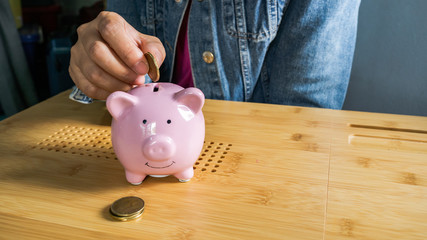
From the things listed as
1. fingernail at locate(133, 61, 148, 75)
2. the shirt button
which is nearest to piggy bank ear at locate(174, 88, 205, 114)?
fingernail at locate(133, 61, 148, 75)

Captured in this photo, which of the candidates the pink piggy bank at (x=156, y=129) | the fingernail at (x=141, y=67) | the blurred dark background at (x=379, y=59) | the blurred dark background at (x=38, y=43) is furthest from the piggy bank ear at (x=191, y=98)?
the blurred dark background at (x=38, y=43)

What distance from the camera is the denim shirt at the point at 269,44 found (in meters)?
0.90

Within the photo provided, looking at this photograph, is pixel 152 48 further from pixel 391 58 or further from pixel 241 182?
pixel 391 58

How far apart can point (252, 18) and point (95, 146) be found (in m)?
0.49

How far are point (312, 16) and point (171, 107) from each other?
20.9 inches

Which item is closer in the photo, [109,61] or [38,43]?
[109,61]

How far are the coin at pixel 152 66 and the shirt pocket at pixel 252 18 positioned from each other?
0.39 meters

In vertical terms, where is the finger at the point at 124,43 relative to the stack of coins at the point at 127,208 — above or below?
above

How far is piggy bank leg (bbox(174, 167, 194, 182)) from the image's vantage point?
1.76 ft

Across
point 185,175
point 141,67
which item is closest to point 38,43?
point 141,67

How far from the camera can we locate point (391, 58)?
1.29 metres

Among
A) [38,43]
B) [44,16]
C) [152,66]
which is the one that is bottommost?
[38,43]

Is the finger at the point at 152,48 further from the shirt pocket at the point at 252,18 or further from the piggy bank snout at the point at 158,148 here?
the shirt pocket at the point at 252,18

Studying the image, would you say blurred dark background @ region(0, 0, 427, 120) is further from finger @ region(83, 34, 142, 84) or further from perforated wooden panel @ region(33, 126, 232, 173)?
finger @ region(83, 34, 142, 84)
